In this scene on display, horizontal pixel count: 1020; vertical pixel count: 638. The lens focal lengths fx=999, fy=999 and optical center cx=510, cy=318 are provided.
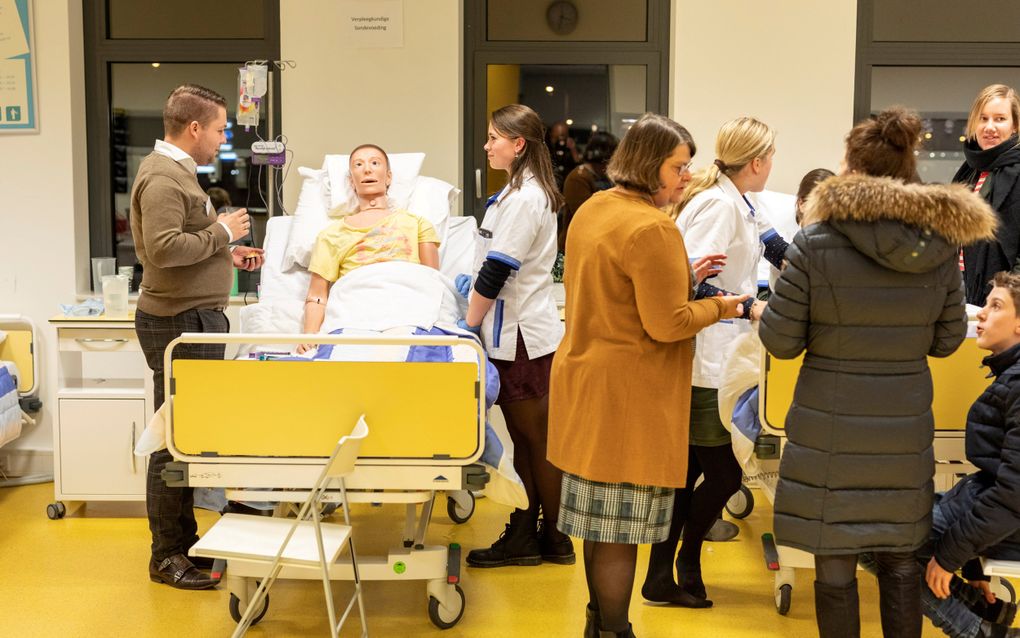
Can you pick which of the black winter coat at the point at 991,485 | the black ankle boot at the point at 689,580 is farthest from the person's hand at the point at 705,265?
the black ankle boot at the point at 689,580

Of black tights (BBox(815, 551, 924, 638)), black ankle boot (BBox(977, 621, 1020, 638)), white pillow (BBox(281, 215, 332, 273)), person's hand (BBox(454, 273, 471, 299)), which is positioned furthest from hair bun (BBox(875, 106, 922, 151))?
white pillow (BBox(281, 215, 332, 273))

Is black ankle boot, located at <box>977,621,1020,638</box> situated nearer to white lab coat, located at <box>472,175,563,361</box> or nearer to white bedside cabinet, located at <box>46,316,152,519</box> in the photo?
white lab coat, located at <box>472,175,563,361</box>

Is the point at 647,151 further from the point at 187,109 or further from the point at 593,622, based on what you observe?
the point at 187,109

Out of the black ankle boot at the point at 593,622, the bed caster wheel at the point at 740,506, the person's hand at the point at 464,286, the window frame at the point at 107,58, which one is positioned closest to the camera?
the black ankle boot at the point at 593,622

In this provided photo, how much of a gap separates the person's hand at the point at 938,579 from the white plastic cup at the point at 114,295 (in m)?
3.33

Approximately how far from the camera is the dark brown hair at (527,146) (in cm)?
333

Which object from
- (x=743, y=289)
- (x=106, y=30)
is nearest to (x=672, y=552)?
(x=743, y=289)

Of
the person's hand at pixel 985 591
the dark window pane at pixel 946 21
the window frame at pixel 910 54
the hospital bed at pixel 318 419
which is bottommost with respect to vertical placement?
the person's hand at pixel 985 591

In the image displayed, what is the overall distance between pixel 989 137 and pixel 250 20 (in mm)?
3427

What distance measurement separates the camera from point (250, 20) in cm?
498

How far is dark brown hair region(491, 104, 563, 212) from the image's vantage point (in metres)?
3.33

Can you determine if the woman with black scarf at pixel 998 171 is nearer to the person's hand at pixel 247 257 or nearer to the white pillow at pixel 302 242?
the white pillow at pixel 302 242

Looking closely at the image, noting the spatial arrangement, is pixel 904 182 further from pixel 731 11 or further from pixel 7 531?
pixel 7 531

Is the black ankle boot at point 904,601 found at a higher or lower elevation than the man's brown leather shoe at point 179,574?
higher
